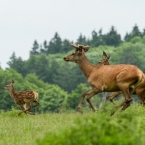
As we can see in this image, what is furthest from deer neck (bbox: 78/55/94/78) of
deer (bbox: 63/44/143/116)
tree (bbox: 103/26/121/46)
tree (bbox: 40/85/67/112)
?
tree (bbox: 103/26/121/46)

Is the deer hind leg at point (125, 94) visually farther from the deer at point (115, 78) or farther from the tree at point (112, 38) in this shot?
the tree at point (112, 38)

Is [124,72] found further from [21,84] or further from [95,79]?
[21,84]

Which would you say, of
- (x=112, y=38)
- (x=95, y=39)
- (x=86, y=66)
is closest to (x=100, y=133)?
(x=86, y=66)

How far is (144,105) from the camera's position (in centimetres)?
2072

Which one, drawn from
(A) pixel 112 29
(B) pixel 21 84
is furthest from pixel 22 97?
(A) pixel 112 29

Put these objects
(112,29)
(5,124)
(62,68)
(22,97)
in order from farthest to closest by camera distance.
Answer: (112,29) → (62,68) → (22,97) → (5,124)

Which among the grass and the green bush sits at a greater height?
the green bush

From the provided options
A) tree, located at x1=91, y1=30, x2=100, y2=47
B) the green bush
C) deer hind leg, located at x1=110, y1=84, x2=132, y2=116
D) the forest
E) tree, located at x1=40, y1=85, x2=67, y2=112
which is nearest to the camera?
the green bush

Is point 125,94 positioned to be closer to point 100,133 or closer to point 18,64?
point 100,133

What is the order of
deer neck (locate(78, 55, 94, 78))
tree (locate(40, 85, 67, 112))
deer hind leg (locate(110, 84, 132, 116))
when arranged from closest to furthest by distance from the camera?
deer hind leg (locate(110, 84, 132, 116)), deer neck (locate(78, 55, 94, 78)), tree (locate(40, 85, 67, 112))

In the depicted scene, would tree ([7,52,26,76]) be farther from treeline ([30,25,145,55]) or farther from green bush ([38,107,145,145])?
green bush ([38,107,145,145])

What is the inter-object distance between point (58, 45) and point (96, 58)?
3631 cm

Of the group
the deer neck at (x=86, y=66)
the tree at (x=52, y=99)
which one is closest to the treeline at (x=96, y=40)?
the tree at (x=52, y=99)

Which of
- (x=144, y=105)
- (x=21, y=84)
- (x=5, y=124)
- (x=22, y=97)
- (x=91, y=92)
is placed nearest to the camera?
(x=5, y=124)
